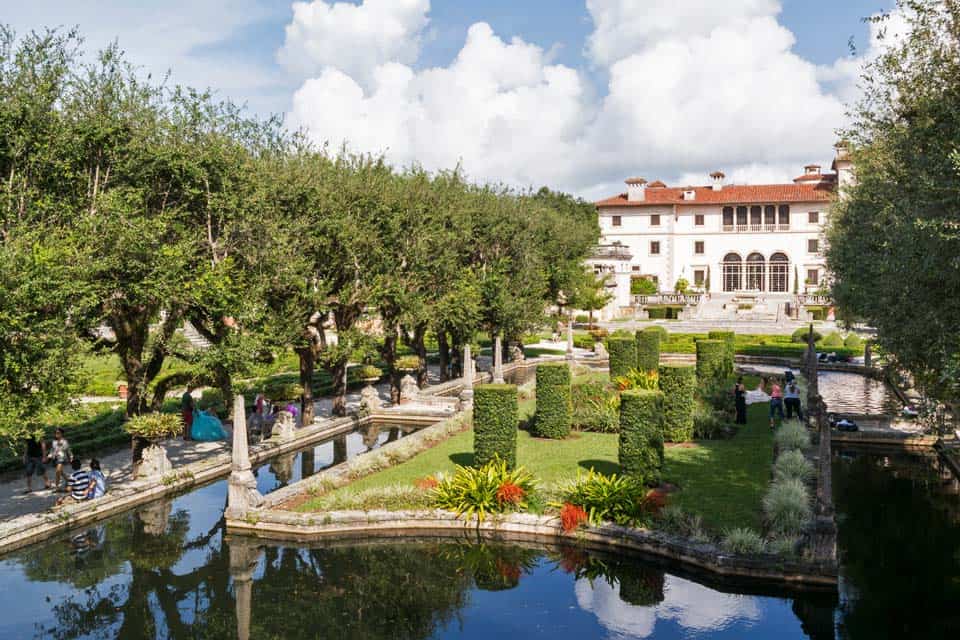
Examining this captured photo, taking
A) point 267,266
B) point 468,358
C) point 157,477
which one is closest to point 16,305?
point 157,477

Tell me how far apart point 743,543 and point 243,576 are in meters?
8.40

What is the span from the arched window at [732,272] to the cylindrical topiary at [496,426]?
206ft

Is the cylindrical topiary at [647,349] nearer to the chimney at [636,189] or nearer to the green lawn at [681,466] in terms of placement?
the green lawn at [681,466]

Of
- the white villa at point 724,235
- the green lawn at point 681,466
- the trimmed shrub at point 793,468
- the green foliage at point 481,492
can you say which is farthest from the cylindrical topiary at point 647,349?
the white villa at point 724,235

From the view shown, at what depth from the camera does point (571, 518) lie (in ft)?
47.2

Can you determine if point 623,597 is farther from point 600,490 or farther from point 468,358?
point 468,358

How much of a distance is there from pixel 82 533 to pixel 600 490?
9978 millimetres

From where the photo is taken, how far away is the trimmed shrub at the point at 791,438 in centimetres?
1878

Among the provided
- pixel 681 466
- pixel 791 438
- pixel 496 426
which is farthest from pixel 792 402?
pixel 496 426

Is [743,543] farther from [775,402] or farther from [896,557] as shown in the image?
[775,402]

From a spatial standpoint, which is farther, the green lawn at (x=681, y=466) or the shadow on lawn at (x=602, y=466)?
the shadow on lawn at (x=602, y=466)

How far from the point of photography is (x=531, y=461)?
19.3 meters

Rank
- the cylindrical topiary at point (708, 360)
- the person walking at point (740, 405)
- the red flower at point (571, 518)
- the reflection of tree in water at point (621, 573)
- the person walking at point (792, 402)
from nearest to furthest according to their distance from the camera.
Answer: the reflection of tree in water at point (621, 573)
the red flower at point (571, 518)
the person walking at point (740, 405)
the person walking at point (792, 402)
the cylindrical topiary at point (708, 360)

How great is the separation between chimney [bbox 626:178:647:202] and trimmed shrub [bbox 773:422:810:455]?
60.9 metres
